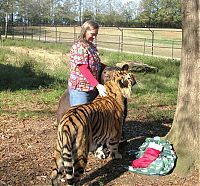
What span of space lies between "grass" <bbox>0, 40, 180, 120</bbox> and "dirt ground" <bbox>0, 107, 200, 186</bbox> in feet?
3.03

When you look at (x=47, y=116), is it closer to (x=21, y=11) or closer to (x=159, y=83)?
(x=159, y=83)

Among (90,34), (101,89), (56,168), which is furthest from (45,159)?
(90,34)

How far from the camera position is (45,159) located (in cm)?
594

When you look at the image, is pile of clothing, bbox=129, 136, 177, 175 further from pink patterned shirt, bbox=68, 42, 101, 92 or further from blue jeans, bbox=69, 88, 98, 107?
pink patterned shirt, bbox=68, 42, 101, 92

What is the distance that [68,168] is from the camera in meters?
4.25

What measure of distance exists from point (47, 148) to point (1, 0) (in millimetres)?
45600

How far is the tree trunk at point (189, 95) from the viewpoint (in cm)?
512

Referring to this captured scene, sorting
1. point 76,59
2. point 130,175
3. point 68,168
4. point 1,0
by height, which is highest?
point 1,0

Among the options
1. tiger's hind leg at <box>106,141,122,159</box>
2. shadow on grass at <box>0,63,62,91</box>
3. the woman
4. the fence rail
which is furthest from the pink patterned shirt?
the fence rail

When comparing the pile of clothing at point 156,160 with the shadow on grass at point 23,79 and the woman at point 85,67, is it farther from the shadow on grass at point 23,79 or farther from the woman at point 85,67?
the shadow on grass at point 23,79

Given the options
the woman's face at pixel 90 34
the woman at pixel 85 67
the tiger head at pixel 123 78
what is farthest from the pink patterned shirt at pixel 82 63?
the tiger head at pixel 123 78

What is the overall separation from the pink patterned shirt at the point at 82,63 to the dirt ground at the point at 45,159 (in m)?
1.24

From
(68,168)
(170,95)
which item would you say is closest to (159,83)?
(170,95)

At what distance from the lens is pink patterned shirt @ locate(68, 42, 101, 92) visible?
5.05 metres
